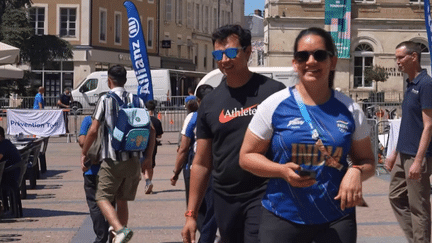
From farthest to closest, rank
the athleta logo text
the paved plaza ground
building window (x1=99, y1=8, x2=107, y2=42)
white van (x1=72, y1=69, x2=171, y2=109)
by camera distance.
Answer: building window (x1=99, y1=8, x2=107, y2=42), white van (x1=72, y1=69, x2=171, y2=109), the paved plaza ground, the athleta logo text

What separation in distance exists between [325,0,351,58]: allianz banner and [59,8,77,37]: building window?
1785 cm

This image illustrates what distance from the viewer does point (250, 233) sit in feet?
16.7

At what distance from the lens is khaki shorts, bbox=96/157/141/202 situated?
7.74m

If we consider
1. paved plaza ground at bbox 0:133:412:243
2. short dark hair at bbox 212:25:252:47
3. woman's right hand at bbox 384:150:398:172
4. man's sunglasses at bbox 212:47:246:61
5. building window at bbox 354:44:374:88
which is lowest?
paved plaza ground at bbox 0:133:412:243

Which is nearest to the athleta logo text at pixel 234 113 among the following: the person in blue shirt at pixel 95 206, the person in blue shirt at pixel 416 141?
the person in blue shirt at pixel 416 141

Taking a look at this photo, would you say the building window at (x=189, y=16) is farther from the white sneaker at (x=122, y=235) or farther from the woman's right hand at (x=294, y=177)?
the woman's right hand at (x=294, y=177)

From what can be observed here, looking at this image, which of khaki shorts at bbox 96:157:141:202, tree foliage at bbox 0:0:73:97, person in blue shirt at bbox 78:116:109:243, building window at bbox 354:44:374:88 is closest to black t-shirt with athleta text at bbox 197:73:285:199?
khaki shorts at bbox 96:157:141:202

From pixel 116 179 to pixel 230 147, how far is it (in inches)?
110

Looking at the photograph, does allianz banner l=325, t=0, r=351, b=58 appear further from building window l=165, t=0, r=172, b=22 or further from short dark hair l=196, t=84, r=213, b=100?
short dark hair l=196, t=84, r=213, b=100

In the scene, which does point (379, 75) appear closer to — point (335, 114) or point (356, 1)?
point (356, 1)

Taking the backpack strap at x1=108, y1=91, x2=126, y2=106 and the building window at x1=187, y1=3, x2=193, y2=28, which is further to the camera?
the building window at x1=187, y1=3, x2=193, y2=28

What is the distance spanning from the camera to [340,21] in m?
46.0

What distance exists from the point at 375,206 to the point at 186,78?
44411 millimetres

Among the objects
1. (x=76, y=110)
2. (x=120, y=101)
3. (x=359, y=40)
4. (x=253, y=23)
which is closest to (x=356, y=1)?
(x=359, y=40)
